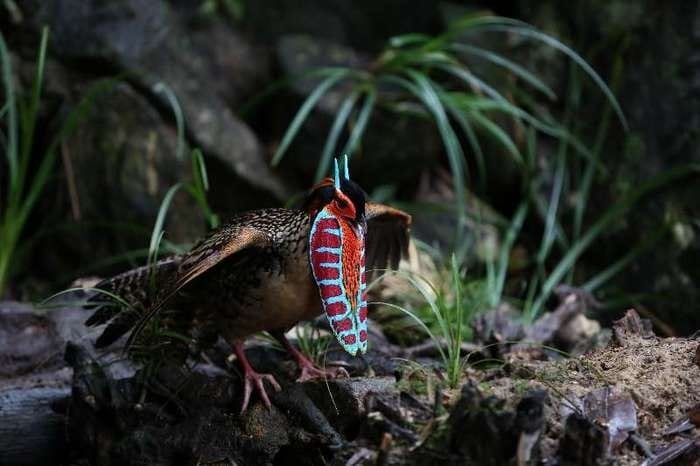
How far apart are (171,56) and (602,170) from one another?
2514 mm

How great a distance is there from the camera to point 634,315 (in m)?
2.95

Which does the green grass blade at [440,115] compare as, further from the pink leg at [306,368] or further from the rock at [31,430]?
the rock at [31,430]

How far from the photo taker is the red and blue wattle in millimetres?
2637

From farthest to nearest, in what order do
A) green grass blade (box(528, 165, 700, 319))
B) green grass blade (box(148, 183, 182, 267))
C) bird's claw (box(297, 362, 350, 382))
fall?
green grass blade (box(528, 165, 700, 319)) < green grass blade (box(148, 183, 182, 267)) < bird's claw (box(297, 362, 350, 382))

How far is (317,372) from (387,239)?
659 millimetres

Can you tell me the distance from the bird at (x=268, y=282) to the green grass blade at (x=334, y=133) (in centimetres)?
154

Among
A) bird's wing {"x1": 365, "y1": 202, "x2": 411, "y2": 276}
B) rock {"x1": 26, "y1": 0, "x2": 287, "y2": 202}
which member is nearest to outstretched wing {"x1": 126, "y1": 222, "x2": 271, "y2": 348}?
bird's wing {"x1": 365, "y1": 202, "x2": 411, "y2": 276}

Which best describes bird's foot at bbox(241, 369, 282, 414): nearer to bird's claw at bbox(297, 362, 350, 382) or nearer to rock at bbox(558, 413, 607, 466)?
bird's claw at bbox(297, 362, 350, 382)

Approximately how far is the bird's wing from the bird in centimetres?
1

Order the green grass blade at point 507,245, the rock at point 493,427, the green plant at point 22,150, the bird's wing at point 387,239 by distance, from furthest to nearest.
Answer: the green grass blade at point 507,245
the green plant at point 22,150
the bird's wing at point 387,239
the rock at point 493,427

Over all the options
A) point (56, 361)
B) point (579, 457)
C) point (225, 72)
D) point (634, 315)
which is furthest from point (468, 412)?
point (225, 72)

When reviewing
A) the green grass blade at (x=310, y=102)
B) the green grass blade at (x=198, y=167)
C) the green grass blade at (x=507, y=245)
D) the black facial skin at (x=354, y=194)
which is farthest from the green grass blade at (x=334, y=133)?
the black facial skin at (x=354, y=194)

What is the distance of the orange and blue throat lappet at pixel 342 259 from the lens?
8.68 ft

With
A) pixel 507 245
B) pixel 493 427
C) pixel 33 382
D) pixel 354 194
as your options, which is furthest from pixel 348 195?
pixel 507 245
